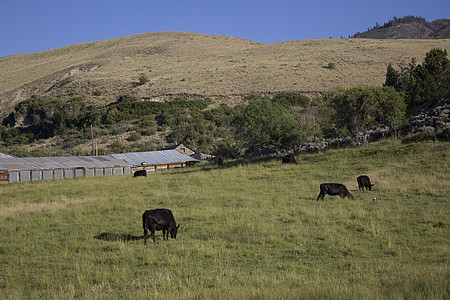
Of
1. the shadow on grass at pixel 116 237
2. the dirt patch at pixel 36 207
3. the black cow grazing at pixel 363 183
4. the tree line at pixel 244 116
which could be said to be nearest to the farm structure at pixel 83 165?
the tree line at pixel 244 116

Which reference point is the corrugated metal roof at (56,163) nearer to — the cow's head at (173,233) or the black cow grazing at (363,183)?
the cow's head at (173,233)

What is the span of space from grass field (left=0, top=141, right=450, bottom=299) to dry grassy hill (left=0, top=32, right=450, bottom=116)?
65.4m

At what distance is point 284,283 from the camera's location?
853 cm

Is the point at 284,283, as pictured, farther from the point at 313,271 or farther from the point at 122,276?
the point at 122,276

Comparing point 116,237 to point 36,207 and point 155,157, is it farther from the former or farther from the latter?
point 155,157

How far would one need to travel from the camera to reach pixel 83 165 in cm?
4653

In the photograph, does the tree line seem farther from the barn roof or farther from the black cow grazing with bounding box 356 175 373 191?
the black cow grazing with bounding box 356 175 373 191

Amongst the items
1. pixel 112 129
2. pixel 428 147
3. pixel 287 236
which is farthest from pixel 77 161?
pixel 287 236

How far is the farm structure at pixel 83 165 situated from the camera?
41062 mm

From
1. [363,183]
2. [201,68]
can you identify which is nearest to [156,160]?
[363,183]

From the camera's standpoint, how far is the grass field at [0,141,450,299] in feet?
27.8

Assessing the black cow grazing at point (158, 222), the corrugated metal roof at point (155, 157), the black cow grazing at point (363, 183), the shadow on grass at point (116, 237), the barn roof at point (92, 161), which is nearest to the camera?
the black cow grazing at point (158, 222)

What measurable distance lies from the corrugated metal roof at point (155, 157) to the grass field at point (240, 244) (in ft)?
87.7

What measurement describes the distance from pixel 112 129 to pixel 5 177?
38.6 metres
